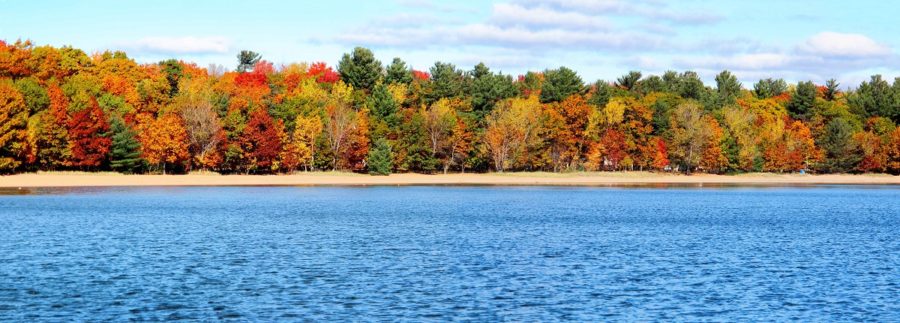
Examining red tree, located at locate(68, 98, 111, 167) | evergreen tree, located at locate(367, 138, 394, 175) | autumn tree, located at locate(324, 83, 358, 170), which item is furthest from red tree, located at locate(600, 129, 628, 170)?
red tree, located at locate(68, 98, 111, 167)

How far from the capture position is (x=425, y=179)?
14675cm

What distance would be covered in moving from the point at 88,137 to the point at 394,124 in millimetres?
47518

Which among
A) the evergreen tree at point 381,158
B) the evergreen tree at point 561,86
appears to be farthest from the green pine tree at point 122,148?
the evergreen tree at point 561,86

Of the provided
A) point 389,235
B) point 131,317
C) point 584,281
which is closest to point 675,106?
point 389,235

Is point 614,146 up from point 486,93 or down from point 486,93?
down

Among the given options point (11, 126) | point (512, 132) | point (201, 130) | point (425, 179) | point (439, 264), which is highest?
point (512, 132)

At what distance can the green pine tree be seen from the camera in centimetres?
11975

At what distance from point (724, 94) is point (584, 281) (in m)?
168

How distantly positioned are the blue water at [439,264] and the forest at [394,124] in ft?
152

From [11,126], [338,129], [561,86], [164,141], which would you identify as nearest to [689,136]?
[561,86]

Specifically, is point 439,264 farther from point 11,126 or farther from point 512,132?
point 512,132

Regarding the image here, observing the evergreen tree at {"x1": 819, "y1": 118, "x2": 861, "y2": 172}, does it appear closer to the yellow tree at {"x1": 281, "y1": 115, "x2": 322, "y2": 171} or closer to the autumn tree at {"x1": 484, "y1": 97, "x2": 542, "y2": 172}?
the autumn tree at {"x1": 484, "y1": 97, "x2": 542, "y2": 172}

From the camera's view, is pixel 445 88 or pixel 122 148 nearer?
pixel 122 148

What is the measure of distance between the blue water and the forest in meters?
46.5
